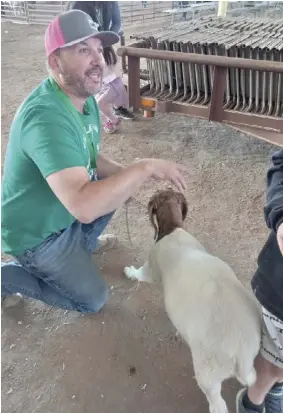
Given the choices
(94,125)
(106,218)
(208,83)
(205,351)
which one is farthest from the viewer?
(208,83)

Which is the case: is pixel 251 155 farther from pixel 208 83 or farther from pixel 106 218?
pixel 106 218

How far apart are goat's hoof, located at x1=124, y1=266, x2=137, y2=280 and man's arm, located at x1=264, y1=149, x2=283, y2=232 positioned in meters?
1.32

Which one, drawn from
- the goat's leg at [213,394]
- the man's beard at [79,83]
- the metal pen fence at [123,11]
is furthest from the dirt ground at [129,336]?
the metal pen fence at [123,11]

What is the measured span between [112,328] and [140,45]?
8.77 feet

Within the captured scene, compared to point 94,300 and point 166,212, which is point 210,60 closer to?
point 166,212

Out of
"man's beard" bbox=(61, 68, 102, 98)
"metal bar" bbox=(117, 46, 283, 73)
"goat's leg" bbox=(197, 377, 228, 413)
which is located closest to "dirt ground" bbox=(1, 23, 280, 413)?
"goat's leg" bbox=(197, 377, 228, 413)

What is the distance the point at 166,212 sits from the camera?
2.30 metres

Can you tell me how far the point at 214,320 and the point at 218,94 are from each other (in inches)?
92.8

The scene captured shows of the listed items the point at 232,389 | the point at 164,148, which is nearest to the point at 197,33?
the point at 164,148

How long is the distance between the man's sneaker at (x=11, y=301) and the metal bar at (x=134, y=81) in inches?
86.1

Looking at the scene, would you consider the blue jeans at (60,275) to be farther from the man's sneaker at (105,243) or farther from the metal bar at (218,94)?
the metal bar at (218,94)

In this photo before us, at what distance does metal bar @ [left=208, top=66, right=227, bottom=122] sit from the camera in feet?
11.1

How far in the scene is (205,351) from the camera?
5.29 feet

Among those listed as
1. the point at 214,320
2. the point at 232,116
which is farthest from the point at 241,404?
the point at 232,116
